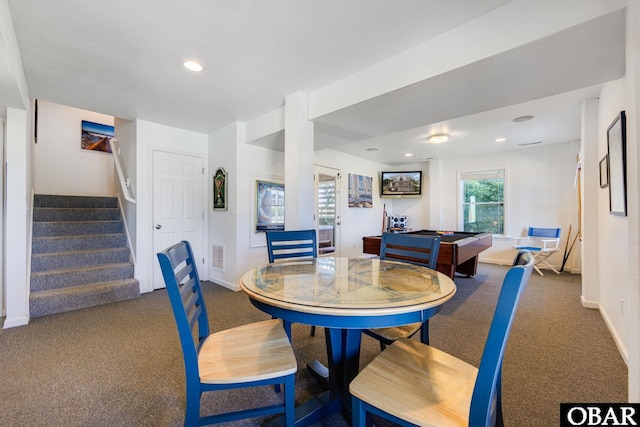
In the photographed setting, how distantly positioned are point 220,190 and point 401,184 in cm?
455

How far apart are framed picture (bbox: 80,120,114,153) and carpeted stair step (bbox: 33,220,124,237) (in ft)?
6.63

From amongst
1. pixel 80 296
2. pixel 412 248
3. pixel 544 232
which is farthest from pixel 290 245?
pixel 544 232

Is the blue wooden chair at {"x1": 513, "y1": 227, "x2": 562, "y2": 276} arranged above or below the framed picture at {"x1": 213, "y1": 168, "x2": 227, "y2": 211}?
below

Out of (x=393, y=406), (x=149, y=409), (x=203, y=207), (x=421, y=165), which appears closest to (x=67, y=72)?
(x=203, y=207)

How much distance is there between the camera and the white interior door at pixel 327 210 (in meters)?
5.37

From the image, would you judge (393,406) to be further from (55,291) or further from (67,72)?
(55,291)

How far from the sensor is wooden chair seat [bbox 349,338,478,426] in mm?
903

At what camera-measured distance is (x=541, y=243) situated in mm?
5473

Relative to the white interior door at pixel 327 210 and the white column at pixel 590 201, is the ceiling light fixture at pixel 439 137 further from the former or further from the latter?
the white interior door at pixel 327 210

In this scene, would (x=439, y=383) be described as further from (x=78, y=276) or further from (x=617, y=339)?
(x=78, y=276)

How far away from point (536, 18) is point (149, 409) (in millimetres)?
3225

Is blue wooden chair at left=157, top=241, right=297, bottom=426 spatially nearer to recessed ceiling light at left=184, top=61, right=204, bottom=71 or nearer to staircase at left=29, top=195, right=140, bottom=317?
recessed ceiling light at left=184, top=61, right=204, bottom=71

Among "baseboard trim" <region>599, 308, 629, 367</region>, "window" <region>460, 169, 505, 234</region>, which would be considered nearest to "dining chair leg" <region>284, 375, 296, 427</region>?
"baseboard trim" <region>599, 308, 629, 367</region>

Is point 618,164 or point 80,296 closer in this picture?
point 618,164
